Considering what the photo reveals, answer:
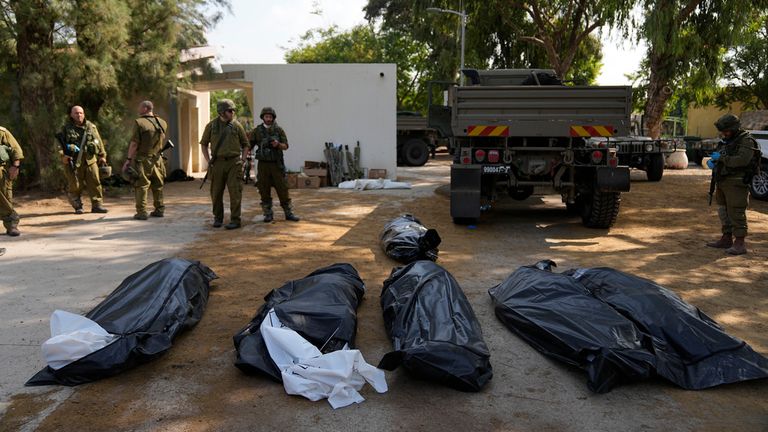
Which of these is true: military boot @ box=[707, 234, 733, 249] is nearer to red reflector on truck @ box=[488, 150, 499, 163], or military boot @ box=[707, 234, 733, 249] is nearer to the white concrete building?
red reflector on truck @ box=[488, 150, 499, 163]

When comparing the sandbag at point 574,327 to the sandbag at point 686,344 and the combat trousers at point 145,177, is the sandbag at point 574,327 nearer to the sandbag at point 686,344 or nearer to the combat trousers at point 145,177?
the sandbag at point 686,344

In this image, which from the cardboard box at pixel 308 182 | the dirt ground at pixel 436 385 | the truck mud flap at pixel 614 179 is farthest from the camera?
the cardboard box at pixel 308 182

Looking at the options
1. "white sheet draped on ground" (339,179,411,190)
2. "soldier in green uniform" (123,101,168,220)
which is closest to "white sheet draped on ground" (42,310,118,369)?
"soldier in green uniform" (123,101,168,220)

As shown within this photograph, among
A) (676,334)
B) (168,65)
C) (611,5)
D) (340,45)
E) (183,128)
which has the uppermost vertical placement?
(340,45)

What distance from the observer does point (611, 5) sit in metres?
15.9

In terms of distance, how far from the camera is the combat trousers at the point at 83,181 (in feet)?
30.1

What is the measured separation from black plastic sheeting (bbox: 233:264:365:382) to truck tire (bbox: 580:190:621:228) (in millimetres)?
4828

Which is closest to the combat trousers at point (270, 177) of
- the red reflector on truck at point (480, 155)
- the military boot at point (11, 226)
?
the red reflector on truck at point (480, 155)

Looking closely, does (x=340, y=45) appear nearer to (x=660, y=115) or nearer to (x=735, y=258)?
(x=660, y=115)

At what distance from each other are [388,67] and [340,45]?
1010 inches

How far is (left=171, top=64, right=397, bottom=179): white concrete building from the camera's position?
571 inches

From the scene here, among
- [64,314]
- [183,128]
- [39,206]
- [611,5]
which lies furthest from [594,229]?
[183,128]

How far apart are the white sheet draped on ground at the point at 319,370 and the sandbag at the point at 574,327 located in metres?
1.12

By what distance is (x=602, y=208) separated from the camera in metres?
8.11
